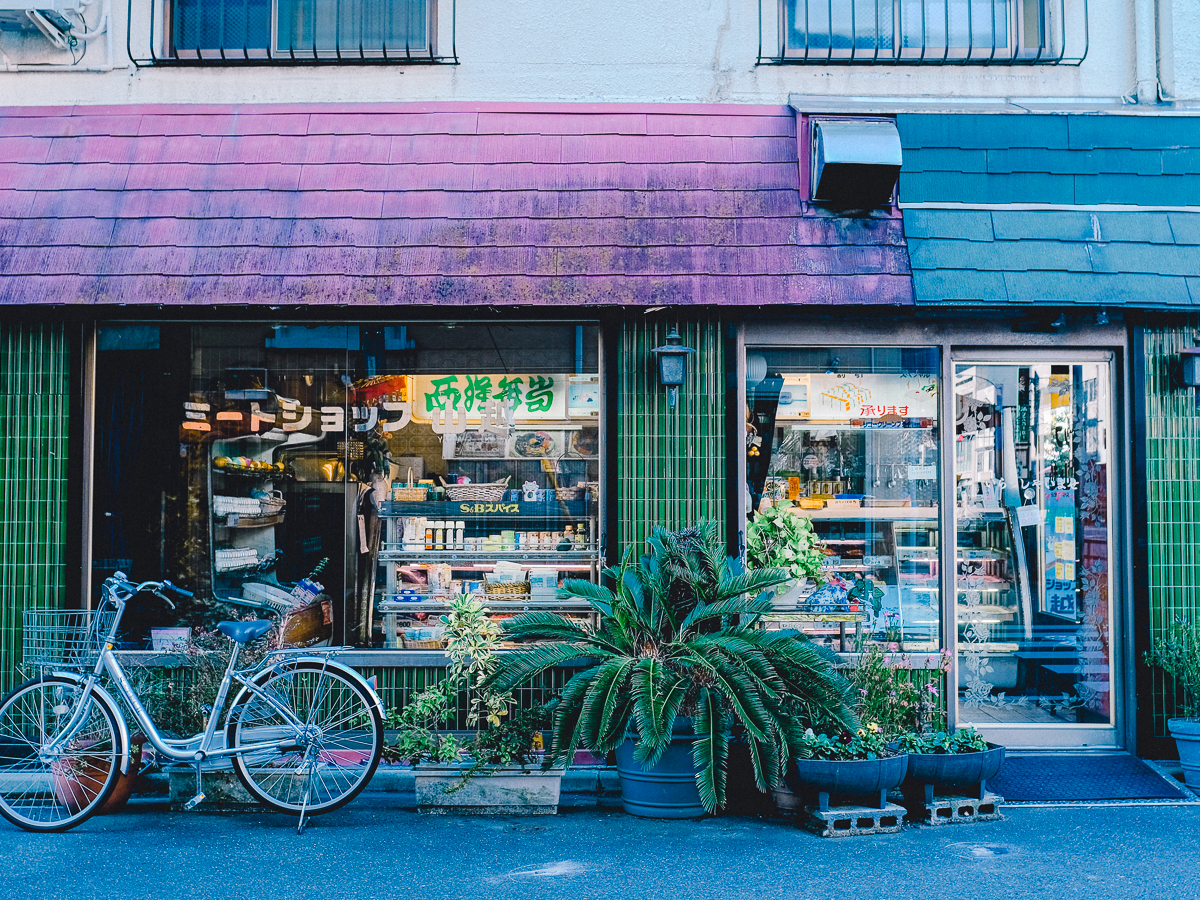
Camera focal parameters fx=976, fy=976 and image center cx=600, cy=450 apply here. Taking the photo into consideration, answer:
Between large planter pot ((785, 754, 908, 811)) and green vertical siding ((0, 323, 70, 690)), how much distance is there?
4.97 m

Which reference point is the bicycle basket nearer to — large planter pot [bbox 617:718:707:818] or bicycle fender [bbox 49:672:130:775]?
bicycle fender [bbox 49:672:130:775]

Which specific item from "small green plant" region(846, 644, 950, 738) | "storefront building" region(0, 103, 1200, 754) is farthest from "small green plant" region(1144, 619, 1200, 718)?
"small green plant" region(846, 644, 950, 738)

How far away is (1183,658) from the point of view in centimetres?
626

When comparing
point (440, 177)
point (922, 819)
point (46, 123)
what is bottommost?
point (922, 819)

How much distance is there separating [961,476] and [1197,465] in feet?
4.91

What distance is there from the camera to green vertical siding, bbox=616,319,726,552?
6.58 metres

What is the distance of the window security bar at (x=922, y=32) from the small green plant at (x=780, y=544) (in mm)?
3262

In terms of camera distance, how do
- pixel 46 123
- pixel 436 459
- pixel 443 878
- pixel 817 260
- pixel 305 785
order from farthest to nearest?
pixel 436 459, pixel 46 123, pixel 817 260, pixel 305 785, pixel 443 878

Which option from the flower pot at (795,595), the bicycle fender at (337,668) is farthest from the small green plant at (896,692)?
the bicycle fender at (337,668)

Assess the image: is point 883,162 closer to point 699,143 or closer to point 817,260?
point 817,260

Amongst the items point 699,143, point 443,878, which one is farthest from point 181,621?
point 699,143

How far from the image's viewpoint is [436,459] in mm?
7422

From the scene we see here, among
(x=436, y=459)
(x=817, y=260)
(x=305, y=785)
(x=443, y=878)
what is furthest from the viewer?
(x=436, y=459)

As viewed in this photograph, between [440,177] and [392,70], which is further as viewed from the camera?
[392,70]
